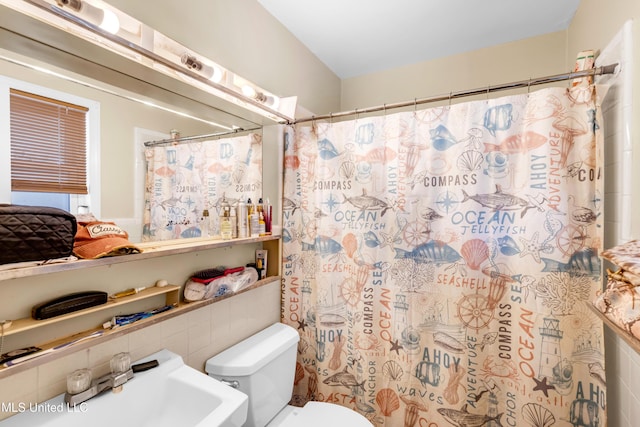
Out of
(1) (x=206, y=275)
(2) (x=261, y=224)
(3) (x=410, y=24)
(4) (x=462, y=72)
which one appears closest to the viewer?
(1) (x=206, y=275)

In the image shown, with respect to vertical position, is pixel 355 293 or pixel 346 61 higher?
pixel 346 61

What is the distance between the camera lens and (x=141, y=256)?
0.95 metres

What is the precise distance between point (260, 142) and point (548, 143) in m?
1.40

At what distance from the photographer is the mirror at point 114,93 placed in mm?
803

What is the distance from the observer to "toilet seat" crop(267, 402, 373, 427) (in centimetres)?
127

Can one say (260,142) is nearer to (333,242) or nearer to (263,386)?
(333,242)

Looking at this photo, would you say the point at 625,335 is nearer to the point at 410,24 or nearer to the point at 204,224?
the point at 204,224

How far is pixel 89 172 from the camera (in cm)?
92

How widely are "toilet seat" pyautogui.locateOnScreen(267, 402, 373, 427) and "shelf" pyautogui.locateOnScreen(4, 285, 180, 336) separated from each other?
2.53 ft

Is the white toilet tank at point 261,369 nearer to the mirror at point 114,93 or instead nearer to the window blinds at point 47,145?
the mirror at point 114,93

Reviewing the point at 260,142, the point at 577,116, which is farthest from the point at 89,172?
the point at 577,116

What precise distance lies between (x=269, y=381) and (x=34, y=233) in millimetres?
1063

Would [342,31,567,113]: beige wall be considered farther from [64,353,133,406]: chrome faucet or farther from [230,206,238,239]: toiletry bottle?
[64,353,133,406]: chrome faucet

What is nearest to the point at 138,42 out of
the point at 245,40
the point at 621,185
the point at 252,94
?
the point at 252,94
